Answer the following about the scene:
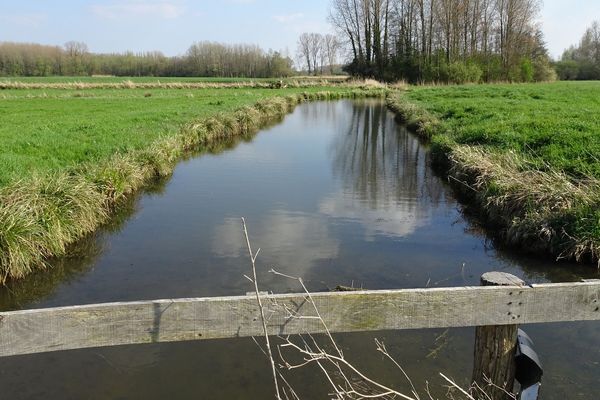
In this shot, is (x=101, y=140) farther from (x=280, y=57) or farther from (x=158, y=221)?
(x=280, y=57)

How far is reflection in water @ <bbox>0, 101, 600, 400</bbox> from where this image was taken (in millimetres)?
4844

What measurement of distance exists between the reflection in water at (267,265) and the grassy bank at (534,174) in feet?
1.29

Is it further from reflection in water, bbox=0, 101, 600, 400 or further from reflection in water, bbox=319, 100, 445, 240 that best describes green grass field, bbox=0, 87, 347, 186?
reflection in water, bbox=319, 100, 445, 240

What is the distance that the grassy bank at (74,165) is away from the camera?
24.3 feet

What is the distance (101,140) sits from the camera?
48.5 ft

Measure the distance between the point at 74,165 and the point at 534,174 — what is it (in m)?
9.34

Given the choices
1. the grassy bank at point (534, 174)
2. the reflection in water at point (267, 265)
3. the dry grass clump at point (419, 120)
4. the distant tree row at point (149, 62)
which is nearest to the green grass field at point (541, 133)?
the grassy bank at point (534, 174)

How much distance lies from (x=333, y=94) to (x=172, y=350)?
142 ft

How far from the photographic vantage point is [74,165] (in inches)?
445

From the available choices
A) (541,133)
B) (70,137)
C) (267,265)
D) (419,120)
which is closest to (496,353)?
(267,265)

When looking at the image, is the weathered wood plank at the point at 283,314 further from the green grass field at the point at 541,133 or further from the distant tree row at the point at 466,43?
the distant tree row at the point at 466,43

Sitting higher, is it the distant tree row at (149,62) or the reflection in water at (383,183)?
the distant tree row at (149,62)

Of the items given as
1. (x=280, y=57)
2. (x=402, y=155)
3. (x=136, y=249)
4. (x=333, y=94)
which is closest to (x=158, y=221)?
(x=136, y=249)

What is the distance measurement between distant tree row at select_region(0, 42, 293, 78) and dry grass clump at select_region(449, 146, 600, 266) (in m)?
81.9
